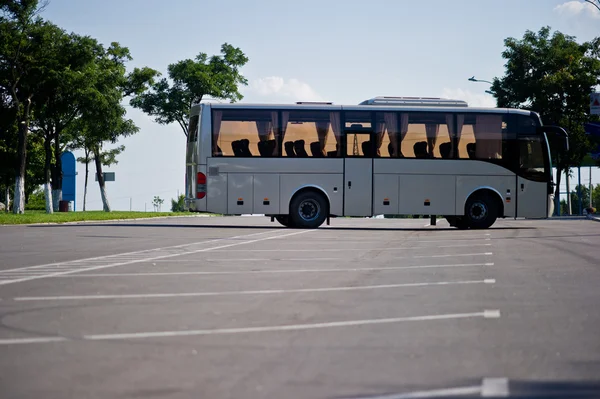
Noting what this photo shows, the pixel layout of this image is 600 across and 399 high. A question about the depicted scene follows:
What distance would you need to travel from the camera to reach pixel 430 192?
29859mm

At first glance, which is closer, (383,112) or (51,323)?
(51,323)

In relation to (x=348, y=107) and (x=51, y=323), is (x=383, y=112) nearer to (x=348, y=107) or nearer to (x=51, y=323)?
(x=348, y=107)

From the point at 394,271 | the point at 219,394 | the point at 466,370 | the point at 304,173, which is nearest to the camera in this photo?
the point at 219,394

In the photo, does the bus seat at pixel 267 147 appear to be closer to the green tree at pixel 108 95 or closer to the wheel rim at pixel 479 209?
the wheel rim at pixel 479 209

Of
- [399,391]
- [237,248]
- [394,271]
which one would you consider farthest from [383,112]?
Answer: [399,391]

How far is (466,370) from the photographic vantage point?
577cm

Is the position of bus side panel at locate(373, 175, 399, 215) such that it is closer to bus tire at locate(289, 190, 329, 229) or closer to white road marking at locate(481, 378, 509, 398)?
bus tire at locate(289, 190, 329, 229)

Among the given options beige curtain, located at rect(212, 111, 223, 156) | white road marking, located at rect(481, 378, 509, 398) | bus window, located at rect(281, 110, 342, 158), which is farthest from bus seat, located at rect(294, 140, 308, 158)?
white road marking, located at rect(481, 378, 509, 398)

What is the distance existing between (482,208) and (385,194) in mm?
2990

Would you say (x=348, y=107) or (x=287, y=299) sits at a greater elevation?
(x=348, y=107)

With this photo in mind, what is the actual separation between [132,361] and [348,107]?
2417 cm

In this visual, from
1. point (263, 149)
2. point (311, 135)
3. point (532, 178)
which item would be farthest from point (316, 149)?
point (532, 178)

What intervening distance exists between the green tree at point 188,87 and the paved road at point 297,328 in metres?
47.7

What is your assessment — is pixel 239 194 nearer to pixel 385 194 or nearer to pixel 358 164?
pixel 358 164
